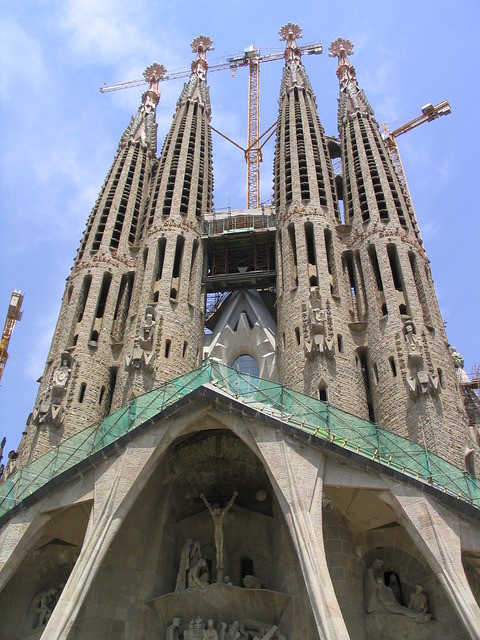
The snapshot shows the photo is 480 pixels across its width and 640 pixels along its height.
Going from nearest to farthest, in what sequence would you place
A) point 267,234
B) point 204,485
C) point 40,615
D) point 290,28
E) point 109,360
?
point 40,615
point 204,485
point 109,360
point 267,234
point 290,28

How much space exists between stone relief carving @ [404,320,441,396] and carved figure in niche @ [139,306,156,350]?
7876 mm

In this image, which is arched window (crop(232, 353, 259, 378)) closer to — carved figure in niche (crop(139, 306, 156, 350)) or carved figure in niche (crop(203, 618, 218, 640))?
carved figure in niche (crop(139, 306, 156, 350))

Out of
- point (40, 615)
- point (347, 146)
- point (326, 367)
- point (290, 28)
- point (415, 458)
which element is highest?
point (290, 28)

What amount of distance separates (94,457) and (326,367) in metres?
7.75

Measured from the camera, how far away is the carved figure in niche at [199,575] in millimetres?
16859

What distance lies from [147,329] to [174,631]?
9440 millimetres

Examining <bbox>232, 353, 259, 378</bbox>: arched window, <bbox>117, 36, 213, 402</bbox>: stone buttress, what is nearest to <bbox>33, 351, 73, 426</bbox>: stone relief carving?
<bbox>117, 36, 213, 402</bbox>: stone buttress

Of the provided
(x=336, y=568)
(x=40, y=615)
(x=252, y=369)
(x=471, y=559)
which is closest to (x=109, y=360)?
(x=252, y=369)

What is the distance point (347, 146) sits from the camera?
30312mm

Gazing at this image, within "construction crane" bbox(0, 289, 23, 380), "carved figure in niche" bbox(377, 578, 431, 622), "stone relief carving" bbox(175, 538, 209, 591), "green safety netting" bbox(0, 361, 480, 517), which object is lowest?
"carved figure in niche" bbox(377, 578, 431, 622)

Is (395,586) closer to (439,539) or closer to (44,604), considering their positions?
(439,539)

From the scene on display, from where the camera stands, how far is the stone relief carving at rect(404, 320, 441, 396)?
19547 mm

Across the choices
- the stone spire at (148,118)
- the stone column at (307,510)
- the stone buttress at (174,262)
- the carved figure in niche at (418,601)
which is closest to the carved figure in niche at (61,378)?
the stone buttress at (174,262)

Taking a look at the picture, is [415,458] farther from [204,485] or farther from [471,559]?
[204,485]
